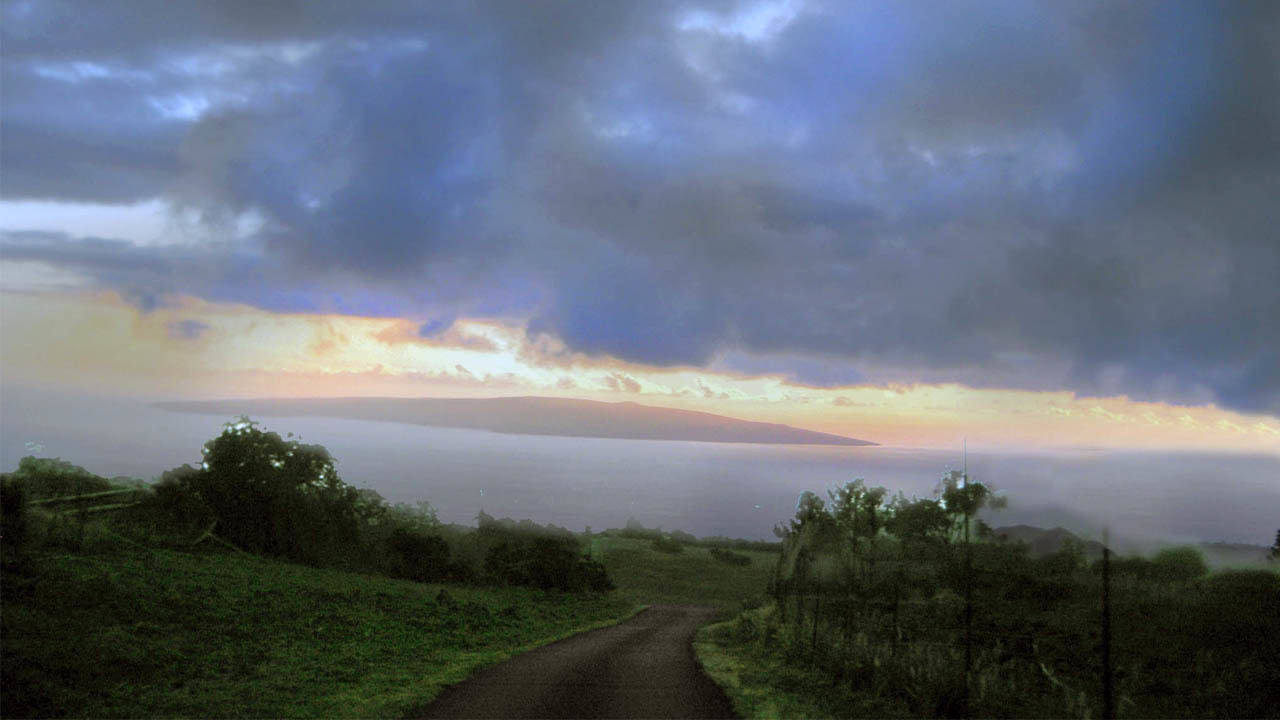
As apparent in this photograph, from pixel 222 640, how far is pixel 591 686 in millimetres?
7045

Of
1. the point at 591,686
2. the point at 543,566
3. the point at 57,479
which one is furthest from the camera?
the point at 543,566

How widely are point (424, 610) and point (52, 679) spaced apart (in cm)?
1299

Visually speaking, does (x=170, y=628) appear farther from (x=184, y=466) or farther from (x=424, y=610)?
(x=184, y=466)

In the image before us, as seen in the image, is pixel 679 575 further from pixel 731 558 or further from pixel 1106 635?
pixel 1106 635

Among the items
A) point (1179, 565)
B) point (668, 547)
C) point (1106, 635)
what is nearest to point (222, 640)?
point (1106, 635)

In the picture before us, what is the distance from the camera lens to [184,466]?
33.2 meters

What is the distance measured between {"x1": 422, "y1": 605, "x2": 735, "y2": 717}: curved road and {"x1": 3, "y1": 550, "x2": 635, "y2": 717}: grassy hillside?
749mm

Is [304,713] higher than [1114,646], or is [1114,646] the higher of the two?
[1114,646]

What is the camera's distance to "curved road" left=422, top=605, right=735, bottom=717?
1206cm

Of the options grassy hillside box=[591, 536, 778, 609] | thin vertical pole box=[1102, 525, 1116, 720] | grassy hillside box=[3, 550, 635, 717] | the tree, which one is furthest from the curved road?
grassy hillside box=[591, 536, 778, 609]

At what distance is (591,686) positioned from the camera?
46.2ft

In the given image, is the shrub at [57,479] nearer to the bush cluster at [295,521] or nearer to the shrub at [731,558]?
the bush cluster at [295,521]

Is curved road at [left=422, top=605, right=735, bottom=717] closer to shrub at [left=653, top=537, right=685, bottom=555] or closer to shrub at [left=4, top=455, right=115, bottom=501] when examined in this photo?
shrub at [left=4, top=455, right=115, bottom=501]

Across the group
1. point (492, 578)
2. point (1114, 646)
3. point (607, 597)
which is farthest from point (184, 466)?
point (1114, 646)
